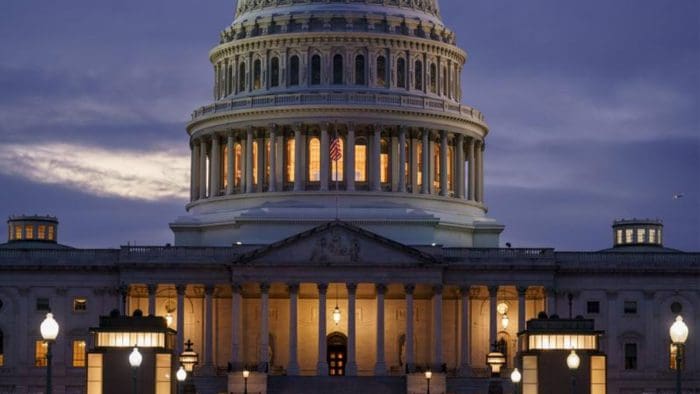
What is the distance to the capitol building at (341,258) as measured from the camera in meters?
144

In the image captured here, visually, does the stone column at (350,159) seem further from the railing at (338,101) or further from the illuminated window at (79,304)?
the illuminated window at (79,304)

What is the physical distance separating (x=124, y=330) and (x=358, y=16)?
73.9m

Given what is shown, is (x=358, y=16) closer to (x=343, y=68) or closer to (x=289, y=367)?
(x=343, y=68)

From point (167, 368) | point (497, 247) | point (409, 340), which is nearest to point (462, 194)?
point (497, 247)

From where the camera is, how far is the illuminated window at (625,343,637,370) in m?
148

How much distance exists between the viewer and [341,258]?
144m

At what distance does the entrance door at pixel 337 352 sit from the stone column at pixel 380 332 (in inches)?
258

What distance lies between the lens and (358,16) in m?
162

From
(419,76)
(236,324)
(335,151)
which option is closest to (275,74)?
(335,151)

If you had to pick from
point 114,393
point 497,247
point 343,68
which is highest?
point 343,68

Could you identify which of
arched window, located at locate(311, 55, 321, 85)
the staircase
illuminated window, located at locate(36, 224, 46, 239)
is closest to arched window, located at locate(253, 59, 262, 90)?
arched window, located at locate(311, 55, 321, 85)

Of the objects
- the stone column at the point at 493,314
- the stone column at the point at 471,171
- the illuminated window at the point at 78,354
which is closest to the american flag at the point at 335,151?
the stone column at the point at 471,171

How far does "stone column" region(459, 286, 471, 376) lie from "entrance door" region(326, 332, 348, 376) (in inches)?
383

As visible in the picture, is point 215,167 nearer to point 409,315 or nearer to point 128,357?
point 409,315
